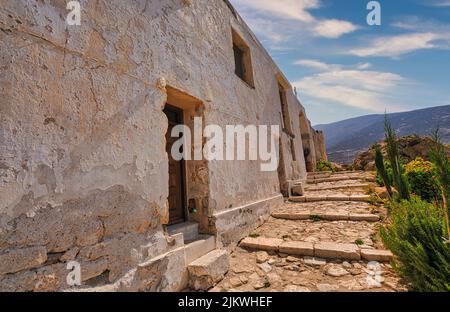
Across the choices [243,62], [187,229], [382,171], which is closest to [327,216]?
[382,171]

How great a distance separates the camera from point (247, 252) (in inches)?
139

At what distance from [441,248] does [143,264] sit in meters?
2.90

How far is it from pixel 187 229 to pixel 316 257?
1913 mm

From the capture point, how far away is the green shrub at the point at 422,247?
6.54ft

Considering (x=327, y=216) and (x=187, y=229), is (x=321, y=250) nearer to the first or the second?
(x=327, y=216)

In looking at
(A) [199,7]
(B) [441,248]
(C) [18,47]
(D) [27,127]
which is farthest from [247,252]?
(A) [199,7]

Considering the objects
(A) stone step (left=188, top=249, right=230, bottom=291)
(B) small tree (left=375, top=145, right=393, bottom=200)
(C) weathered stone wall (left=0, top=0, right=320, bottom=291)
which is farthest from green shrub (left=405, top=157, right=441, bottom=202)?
(A) stone step (left=188, top=249, right=230, bottom=291)

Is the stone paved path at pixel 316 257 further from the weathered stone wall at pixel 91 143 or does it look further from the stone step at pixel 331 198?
the stone step at pixel 331 198

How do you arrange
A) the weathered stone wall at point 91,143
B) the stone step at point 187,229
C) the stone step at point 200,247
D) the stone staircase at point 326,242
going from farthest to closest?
the stone staircase at point 326,242
the stone step at point 187,229
the stone step at point 200,247
the weathered stone wall at point 91,143

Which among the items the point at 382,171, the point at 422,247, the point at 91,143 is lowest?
the point at 422,247

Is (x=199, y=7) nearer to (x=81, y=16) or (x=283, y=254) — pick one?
(x=81, y=16)

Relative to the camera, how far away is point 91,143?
190 centimetres

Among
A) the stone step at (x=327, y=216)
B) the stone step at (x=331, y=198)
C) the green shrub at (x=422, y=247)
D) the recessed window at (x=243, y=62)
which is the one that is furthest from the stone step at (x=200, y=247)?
the stone step at (x=331, y=198)

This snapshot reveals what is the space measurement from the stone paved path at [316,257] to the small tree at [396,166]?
60 cm
